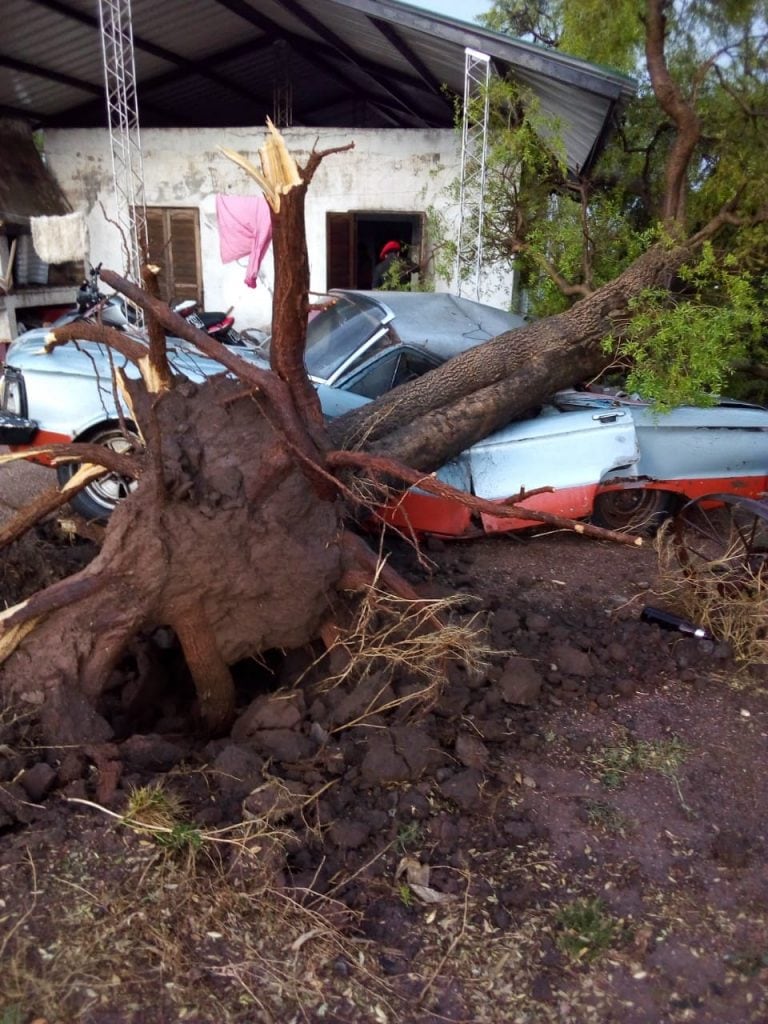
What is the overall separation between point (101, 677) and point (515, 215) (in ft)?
28.0

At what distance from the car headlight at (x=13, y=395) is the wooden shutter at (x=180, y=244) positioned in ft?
27.5

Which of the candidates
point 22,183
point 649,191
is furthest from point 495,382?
point 22,183

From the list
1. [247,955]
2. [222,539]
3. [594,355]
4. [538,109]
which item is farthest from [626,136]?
[247,955]

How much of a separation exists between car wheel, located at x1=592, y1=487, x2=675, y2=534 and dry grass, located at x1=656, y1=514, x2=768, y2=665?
1566 millimetres

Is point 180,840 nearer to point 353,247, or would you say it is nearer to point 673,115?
point 673,115

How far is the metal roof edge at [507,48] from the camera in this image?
31.4ft

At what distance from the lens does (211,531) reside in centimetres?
389

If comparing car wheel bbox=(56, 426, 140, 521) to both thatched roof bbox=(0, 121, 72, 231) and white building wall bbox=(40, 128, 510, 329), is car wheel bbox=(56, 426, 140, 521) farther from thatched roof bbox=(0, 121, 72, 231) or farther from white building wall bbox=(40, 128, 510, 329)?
thatched roof bbox=(0, 121, 72, 231)

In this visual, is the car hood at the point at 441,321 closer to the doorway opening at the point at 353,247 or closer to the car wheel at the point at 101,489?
the car wheel at the point at 101,489

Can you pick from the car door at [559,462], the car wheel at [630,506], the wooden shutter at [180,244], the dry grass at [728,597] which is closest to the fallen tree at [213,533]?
the dry grass at [728,597]

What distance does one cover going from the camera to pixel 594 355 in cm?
692

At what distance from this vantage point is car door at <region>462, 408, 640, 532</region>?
20.7ft

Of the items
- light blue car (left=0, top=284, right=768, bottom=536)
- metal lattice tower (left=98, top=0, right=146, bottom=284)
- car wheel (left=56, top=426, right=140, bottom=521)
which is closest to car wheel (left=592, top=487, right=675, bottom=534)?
light blue car (left=0, top=284, right=768, bottom=536)

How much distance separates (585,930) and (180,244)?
13.8 metres
